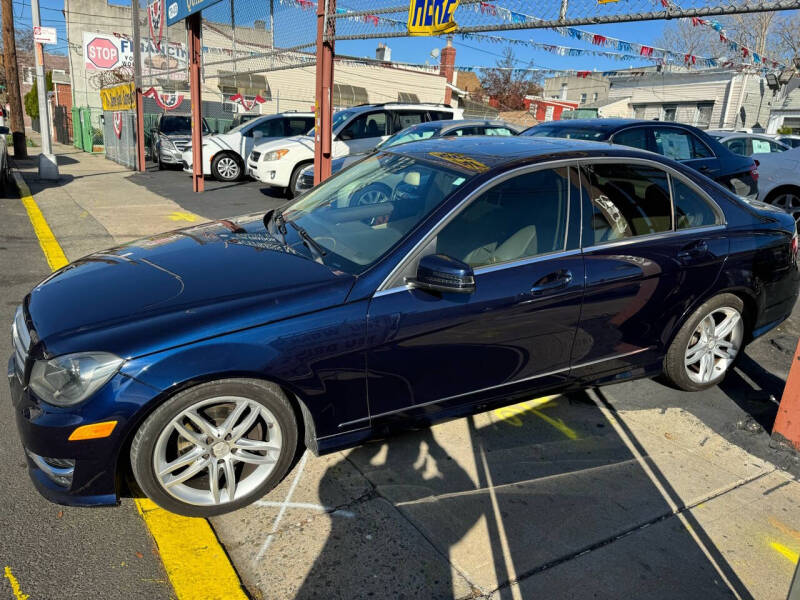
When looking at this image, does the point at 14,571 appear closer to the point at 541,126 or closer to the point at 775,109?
the point at 541,126

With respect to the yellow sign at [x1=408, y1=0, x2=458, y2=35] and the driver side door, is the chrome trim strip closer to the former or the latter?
the driver side door

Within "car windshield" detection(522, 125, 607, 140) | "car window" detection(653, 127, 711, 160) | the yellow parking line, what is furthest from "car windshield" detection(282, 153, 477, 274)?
"car window" detection(653, 127, 711, 160)

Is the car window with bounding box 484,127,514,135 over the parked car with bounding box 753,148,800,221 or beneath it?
over

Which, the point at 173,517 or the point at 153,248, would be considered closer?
the point at 173,517

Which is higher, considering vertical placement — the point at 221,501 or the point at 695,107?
the point at 695,107

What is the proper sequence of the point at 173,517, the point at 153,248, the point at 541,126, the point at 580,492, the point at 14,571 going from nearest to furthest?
the point at 14,571 → the point at 173,517 → the point at 580,492 → the point at 153,248 → the point at 541,126

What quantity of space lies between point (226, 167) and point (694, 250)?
12544 millimetres

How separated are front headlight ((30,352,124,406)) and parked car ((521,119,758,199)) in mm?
6717

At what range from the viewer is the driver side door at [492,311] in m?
2.80

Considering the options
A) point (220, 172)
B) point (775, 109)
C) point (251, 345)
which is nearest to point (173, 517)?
point (251, 345)

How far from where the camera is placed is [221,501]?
8.87ft

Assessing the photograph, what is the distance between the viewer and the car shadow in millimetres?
2377

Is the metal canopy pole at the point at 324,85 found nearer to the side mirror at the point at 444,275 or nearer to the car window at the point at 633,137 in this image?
the car window at the point at 633,137

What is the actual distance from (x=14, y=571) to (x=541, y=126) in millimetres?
8057
